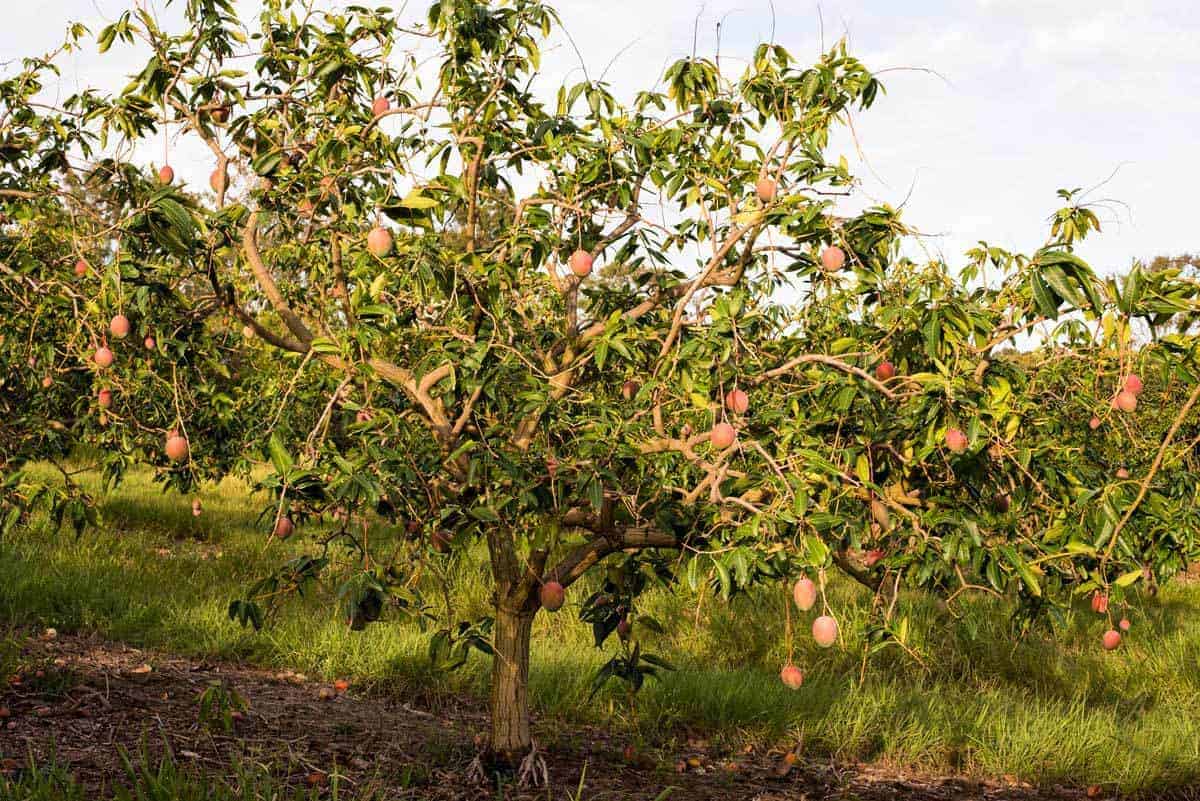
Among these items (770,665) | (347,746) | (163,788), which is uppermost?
(770,665)

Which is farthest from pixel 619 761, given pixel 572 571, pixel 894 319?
pixel 894 319

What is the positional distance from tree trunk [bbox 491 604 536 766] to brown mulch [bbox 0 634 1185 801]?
174 mm

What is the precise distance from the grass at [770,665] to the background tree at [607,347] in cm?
50

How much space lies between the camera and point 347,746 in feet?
15.0

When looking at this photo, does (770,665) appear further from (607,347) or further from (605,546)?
(607,347)

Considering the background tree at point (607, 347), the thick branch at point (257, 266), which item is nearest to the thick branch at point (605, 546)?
the background tree at point (607, 347)

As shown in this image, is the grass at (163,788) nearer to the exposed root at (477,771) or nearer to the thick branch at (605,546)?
the exposed root at (477,771)

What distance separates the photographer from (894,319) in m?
2.94

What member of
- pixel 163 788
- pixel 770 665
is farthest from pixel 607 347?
pixel 770 665

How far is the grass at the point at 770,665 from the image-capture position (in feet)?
17.4

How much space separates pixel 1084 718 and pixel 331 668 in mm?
4604

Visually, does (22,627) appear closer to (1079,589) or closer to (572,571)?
(572,571)

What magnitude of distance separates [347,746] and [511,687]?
103 cm

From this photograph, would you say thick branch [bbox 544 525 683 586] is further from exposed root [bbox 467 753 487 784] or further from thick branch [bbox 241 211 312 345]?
thick branch [bbox 241 211 312 345]
